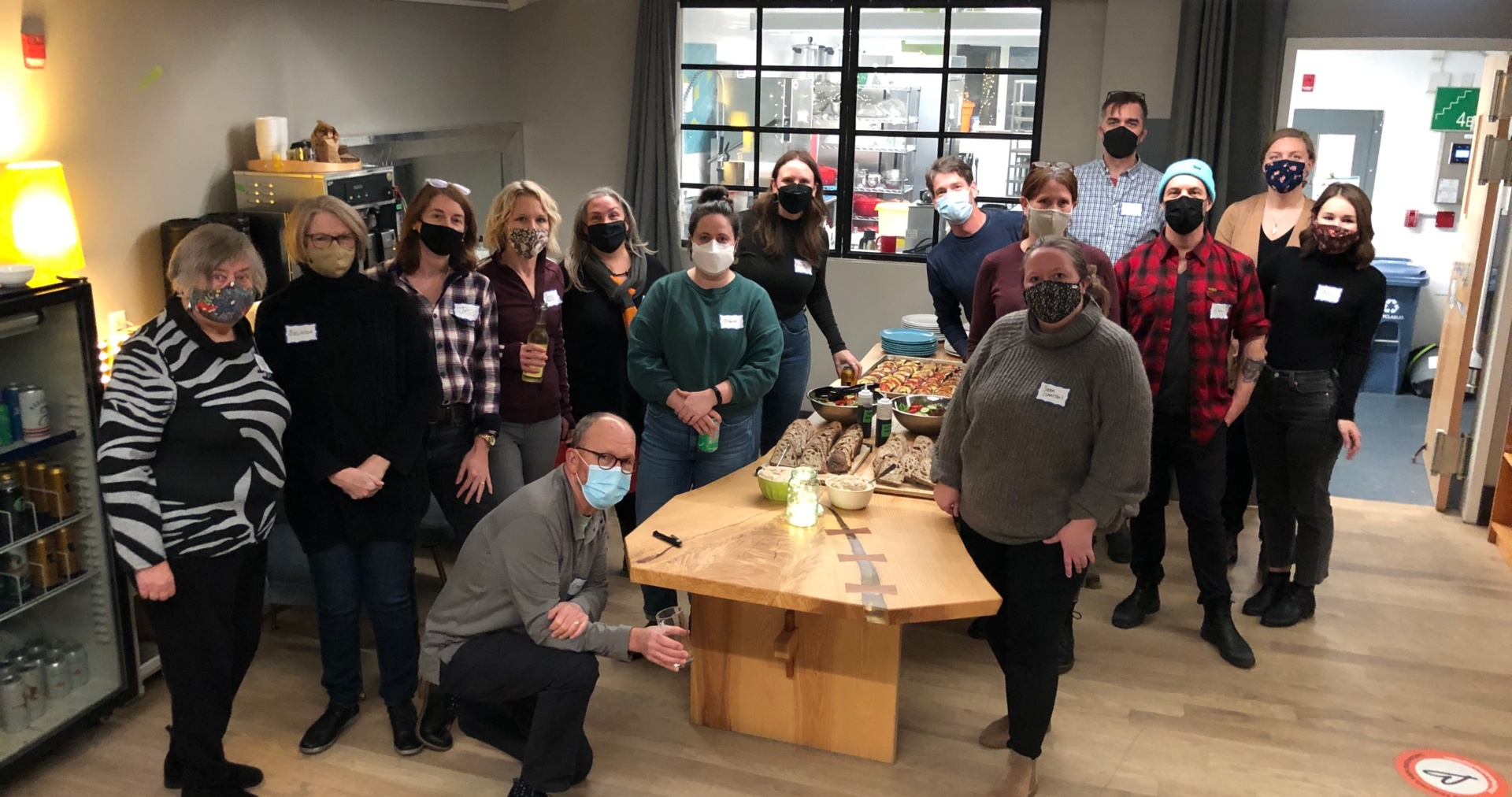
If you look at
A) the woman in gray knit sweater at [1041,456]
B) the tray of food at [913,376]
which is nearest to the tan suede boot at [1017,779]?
the woman in gray knit sweater at [1041,456]

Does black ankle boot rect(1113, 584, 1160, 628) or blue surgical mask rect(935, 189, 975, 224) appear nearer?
black ankle boot rect(1113, 584, 1160, 628)

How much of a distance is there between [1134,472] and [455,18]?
5.08 meters

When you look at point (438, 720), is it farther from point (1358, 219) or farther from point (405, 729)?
point (1358, 219)

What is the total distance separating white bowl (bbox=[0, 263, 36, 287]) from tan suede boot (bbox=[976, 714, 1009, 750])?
291 cm

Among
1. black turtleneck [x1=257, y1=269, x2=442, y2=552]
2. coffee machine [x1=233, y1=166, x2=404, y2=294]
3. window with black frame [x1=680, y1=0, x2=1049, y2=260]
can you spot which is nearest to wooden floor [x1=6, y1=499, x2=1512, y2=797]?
black turtleneck [x1=257, y1=269, x2=442, y2=552]

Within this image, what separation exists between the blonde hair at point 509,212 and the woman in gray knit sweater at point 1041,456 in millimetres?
1522

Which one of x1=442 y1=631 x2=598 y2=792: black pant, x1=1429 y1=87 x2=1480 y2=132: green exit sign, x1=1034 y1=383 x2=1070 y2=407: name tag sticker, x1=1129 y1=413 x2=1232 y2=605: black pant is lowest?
x1=442 y1=631 x2=598 y2=792: black pant

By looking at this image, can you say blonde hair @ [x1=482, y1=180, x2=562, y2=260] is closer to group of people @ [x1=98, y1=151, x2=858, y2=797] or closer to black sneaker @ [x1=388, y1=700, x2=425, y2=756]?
group of people @ [x1=98, y1=151, x2=858, y2=797]

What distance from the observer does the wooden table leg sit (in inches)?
125

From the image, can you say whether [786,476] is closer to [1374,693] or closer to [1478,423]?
[1374,693]

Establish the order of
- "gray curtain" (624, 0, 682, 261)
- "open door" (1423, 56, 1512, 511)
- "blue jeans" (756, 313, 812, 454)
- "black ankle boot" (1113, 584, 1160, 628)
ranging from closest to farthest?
"black ankle boot" (1113, 584, 1160, 628) < "blue jeans" (756, 313, 812, 454) < "open door" (1423, 56, 1512, 511) < "gray curtain" (624, 0, 682, 261)

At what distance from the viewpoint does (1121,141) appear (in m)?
4.30

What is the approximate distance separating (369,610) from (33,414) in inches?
40.8

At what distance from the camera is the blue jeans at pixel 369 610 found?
3.16m
